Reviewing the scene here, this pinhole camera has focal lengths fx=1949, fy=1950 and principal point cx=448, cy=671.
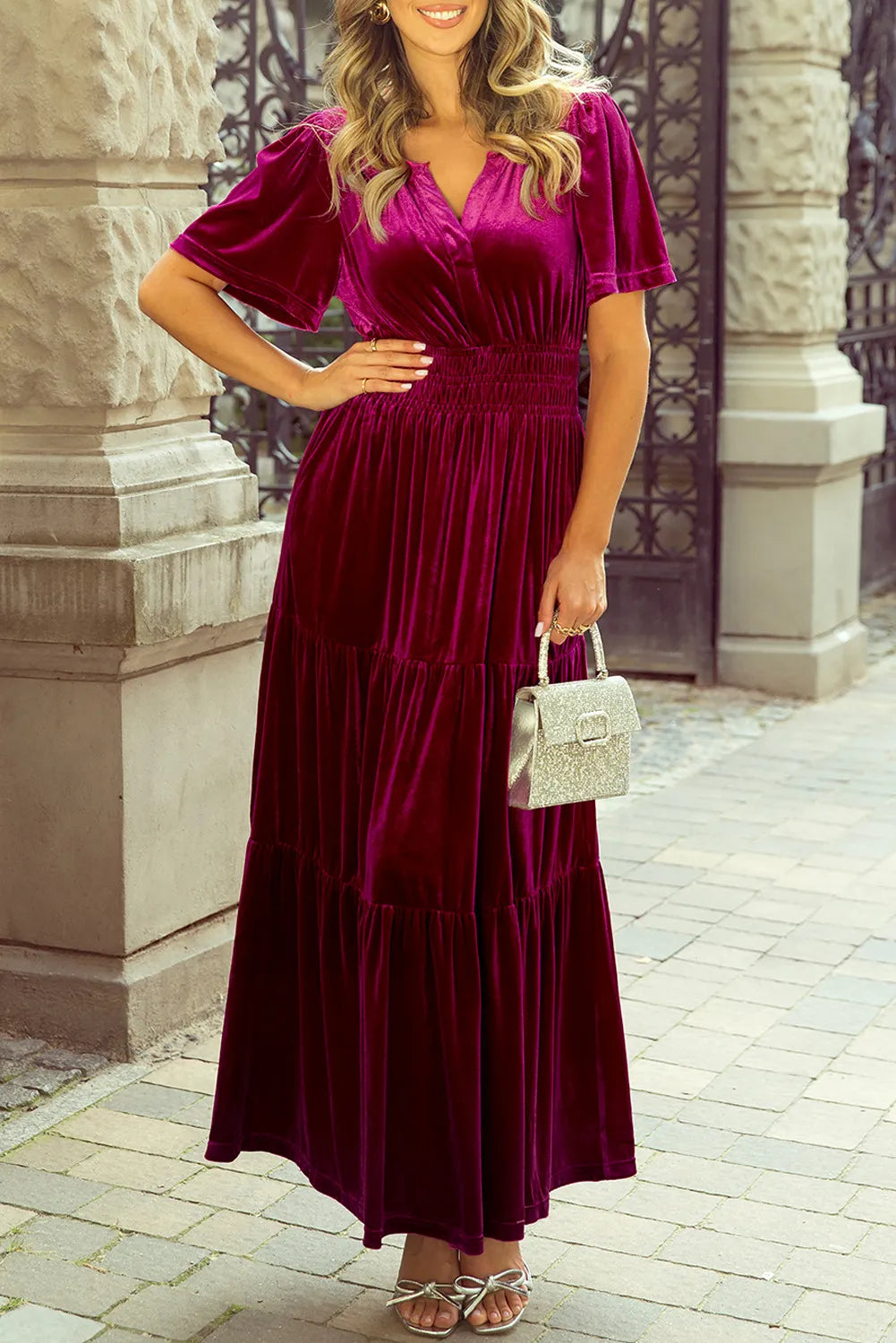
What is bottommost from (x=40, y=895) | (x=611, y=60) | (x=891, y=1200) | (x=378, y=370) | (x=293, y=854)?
(x=891, y=1200)

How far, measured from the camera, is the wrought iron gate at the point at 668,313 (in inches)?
309

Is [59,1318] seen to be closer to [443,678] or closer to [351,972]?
Answer: [351,972]

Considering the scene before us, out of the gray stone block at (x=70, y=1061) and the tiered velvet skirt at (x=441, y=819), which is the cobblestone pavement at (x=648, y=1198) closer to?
the gray stone block at (x=70, y=1061)

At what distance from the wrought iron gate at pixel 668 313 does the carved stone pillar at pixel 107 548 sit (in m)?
3.83

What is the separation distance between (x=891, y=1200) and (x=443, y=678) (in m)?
1.39

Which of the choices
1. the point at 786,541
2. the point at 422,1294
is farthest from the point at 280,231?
the point at 786,541

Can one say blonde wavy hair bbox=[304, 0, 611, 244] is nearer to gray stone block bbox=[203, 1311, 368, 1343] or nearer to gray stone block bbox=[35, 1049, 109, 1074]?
gray stone block bbox=[203, 1311, 368, 1343]

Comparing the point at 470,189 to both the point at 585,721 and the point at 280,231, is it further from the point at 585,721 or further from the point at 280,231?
the point at 585,721

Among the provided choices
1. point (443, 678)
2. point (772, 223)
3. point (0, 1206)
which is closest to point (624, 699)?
point (443, 678)

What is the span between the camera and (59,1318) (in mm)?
3078

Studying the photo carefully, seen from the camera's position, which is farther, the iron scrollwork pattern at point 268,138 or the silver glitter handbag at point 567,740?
the iron scrollwork pattern at point 268,138

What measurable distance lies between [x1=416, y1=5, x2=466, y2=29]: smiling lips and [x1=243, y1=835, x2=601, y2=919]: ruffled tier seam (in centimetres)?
130

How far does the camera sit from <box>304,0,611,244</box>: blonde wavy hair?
286cm

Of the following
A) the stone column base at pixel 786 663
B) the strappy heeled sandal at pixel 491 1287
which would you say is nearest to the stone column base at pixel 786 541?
the stone column base at pixel 786 663
